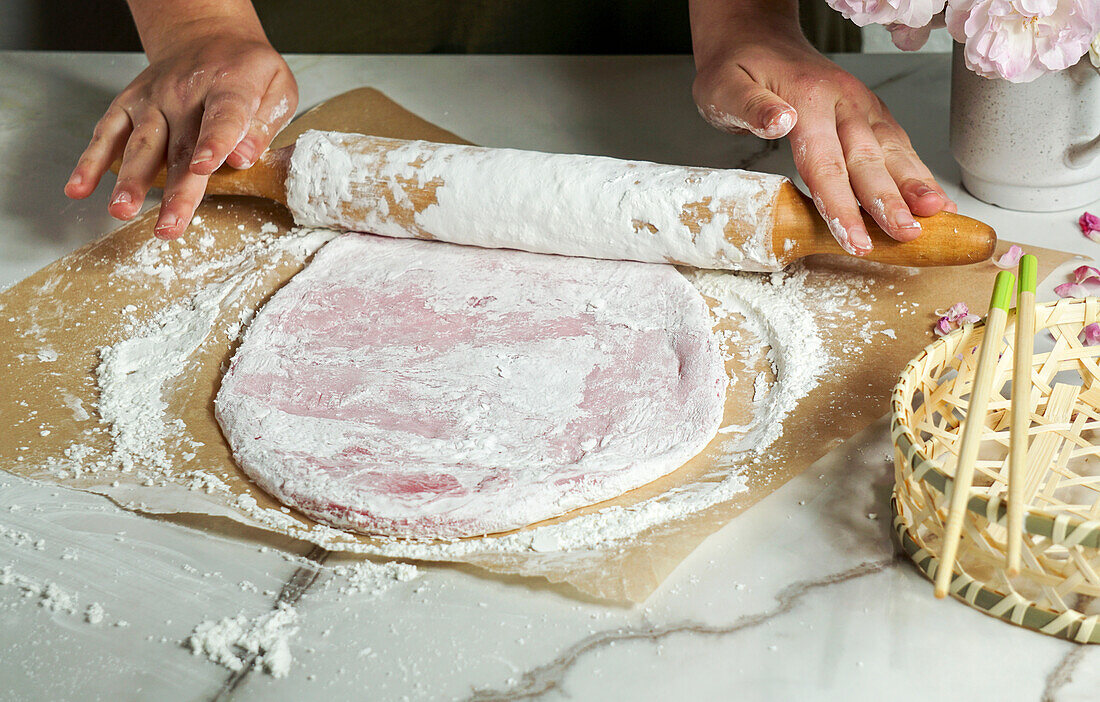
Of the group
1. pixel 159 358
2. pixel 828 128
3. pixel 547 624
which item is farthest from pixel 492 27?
pixel 547 624

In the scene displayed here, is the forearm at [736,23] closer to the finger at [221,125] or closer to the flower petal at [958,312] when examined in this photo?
the flower petal at [958,312]

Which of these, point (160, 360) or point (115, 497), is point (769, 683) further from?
point (160, 360)

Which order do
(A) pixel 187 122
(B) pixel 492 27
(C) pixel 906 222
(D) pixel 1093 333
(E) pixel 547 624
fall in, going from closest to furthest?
(E) pixel 547 624 < (D) pixel 1093 333 < (C) pixel 906 222 < (A) pixel 187 122 < (B) pixel 492 27

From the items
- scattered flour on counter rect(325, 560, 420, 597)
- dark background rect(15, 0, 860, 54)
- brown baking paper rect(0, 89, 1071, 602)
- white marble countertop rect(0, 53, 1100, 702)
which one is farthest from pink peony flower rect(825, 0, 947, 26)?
dark background rect(15, 0, 860, 54)

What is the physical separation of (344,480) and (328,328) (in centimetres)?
25

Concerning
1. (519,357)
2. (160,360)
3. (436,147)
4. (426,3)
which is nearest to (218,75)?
(436,147)

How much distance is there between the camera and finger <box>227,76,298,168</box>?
110 centimetres

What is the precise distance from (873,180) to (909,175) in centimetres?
5

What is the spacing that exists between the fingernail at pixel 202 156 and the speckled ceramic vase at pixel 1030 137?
831mm

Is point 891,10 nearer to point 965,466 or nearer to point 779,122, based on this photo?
point 779,122

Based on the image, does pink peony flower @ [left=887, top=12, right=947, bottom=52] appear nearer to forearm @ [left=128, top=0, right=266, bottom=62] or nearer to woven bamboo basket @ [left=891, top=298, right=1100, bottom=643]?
woven bamboo basket @ [left=891, top=298, right=1100, bottom=643]

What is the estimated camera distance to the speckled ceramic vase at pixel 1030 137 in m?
0.99

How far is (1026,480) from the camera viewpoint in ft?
2.33

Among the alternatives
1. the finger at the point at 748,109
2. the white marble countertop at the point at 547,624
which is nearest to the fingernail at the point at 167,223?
the white marble countertop at the point at 547,624
